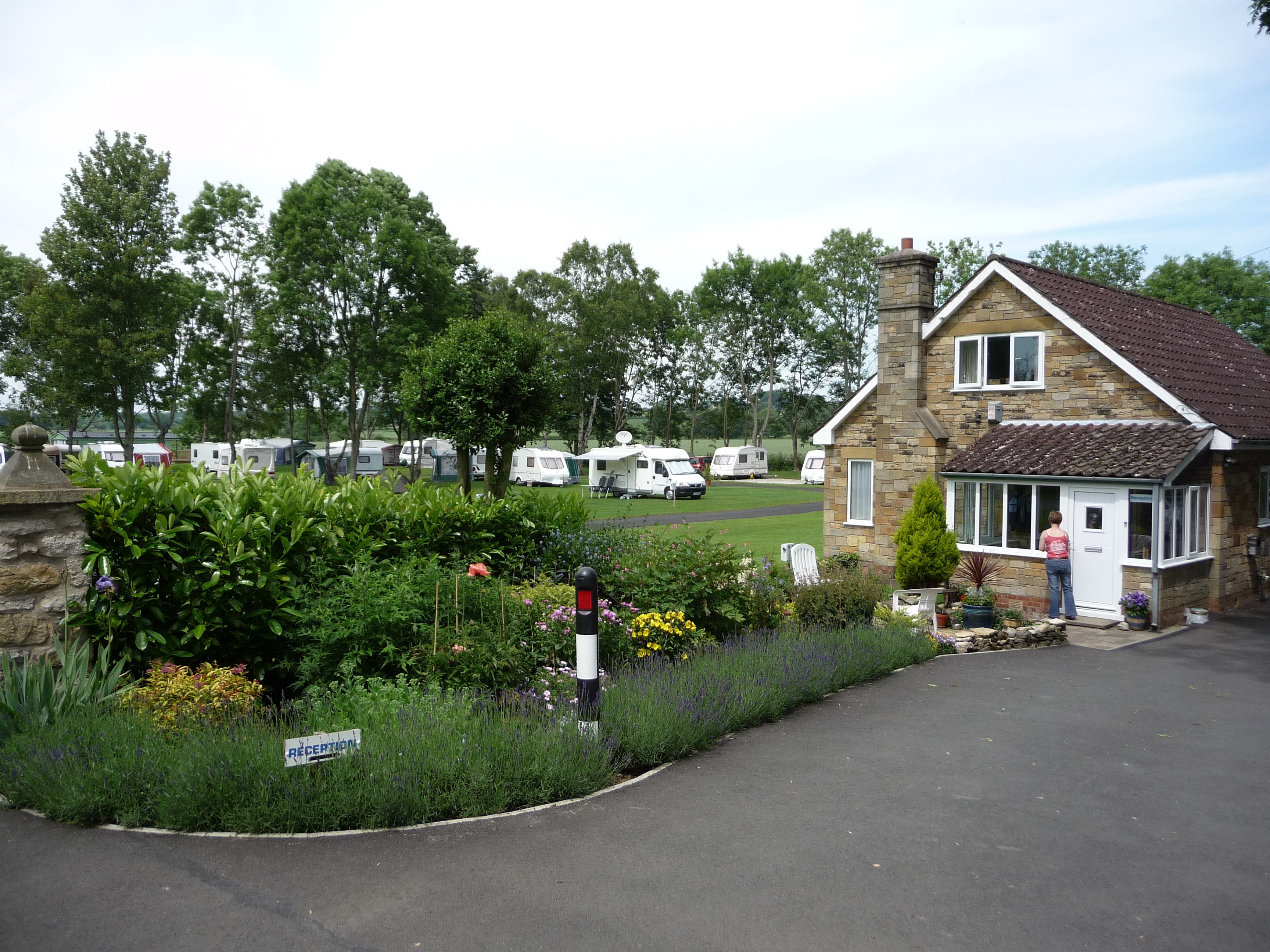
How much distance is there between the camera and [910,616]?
12211 millimetres

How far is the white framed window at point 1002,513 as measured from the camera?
15.0 meters

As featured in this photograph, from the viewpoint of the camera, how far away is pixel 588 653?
5691mm

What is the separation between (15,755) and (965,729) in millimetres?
6691

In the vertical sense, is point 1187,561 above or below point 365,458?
below

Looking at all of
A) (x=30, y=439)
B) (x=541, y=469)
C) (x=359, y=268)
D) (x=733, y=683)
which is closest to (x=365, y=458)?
(x=541, y=469)

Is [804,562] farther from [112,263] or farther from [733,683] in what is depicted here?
[112,263]

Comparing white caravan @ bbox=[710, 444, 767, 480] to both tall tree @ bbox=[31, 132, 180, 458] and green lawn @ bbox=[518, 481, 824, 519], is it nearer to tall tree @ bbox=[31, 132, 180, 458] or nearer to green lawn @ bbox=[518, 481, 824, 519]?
green lawn @ bbox=[518, 481, 824, 519]

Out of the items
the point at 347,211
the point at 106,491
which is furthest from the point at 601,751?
the point at 347,211

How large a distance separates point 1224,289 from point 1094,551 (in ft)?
178

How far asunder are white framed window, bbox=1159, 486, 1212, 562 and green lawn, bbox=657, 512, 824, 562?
23.6 ft

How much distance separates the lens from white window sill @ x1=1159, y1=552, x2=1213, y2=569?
13.7 meters

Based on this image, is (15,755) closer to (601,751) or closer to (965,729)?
(601,751)

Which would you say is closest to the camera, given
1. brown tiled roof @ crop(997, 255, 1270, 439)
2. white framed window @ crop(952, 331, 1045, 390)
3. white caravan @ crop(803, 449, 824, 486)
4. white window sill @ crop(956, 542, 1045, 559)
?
brown tiled roof @ crop(997, 255, 1270, 439)

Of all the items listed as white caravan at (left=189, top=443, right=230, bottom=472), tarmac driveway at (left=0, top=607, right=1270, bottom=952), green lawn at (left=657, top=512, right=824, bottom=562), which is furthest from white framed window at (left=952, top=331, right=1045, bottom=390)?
white caravan at (left=189, top=443, right=230, bottom=472)
